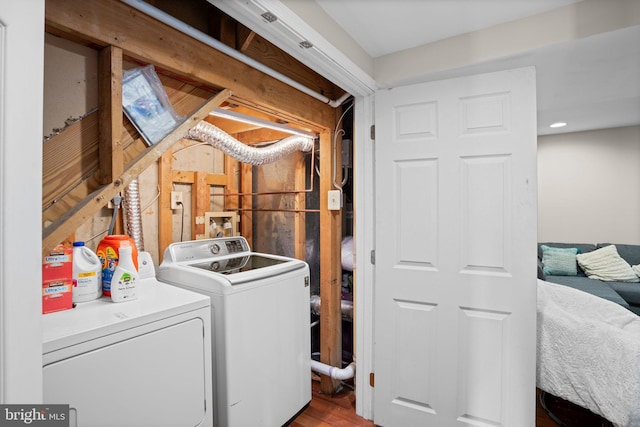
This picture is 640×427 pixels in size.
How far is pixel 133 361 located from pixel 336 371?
1.46m

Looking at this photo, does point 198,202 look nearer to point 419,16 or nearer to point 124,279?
point 124,279

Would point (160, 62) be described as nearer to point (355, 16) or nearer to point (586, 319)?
point (355, 16)

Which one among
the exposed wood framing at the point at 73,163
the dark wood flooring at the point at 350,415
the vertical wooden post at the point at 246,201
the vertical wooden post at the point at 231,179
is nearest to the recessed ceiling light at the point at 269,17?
the exposed wood framing at the point at 73,163

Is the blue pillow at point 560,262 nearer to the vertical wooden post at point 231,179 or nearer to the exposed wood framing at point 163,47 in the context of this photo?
the vertical wooden post at point 231,179

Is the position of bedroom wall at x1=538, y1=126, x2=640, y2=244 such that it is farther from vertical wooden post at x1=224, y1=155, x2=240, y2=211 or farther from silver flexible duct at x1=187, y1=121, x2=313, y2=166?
vertical wooden post at x1=224, y1=155, x2=240, y2=211

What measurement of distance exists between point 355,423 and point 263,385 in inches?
28.2

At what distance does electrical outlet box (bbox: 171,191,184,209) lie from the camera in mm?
2488

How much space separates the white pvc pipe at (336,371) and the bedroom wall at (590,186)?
3693 mm

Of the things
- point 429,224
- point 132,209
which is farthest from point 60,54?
point 429,224

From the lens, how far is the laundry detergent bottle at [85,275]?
1224 mm

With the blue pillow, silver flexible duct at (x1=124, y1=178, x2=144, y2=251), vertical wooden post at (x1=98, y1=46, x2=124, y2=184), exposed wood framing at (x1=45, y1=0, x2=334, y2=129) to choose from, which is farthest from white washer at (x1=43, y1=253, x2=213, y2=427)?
the blue pillow

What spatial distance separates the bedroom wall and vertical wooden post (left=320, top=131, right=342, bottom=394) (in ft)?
11.8

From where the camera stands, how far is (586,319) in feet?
5.93

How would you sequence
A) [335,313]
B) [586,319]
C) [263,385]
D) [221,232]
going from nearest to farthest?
1. [263,385]
2. [586,319]
3. [335,313]
4. [221,232]
